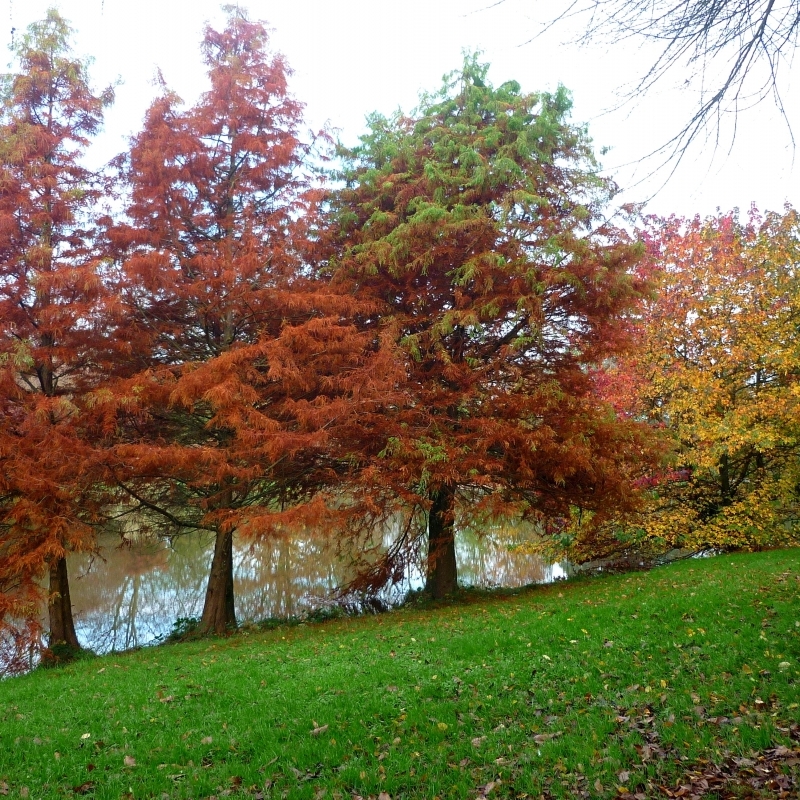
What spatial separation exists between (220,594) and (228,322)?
4836 millimetres

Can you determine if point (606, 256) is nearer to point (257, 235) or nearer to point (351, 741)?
point (257, 235)

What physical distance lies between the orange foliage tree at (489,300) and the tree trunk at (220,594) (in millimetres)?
2649

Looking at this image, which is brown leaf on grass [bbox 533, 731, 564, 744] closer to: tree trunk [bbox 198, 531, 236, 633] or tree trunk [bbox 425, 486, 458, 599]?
tree trunk [bbox 425, 486, 458, 599]

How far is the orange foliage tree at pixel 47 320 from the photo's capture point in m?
8.15

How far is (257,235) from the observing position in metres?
10.3

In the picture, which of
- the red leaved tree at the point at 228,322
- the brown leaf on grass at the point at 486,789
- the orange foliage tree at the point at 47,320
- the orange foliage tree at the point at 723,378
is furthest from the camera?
the orange foliage tree at the point at 723,378

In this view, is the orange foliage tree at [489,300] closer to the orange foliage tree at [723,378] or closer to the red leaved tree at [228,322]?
the red leaved tree at [228,322]

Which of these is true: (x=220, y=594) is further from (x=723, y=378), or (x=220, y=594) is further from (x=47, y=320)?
(x=723, y=378)

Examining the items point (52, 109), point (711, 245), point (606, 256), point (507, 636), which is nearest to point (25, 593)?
point (507, 636)

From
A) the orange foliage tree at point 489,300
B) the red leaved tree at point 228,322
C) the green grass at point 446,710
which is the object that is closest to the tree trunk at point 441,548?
the orange foliage tree at point 489,300

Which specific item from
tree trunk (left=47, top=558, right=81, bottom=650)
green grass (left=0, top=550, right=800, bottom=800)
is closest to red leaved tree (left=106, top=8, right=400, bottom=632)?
tree trunk (left=47, top=558, right=81, bottom=650)

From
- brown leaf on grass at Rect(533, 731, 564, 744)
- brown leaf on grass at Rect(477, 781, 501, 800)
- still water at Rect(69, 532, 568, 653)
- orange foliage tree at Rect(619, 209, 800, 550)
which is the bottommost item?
brown leaf on grass at Rect(477, 781, 501, 800)

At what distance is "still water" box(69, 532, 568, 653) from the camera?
14.7 meters

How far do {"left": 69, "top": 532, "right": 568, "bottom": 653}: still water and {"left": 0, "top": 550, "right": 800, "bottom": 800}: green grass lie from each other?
20.2 ft
